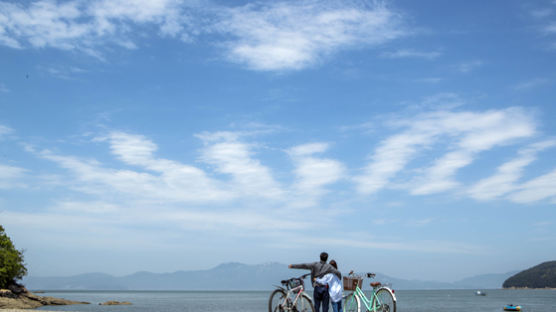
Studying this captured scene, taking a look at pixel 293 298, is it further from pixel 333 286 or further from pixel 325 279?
pixel 333 286

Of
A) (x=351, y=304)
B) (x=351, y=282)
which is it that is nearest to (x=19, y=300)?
(x=351, y=304)

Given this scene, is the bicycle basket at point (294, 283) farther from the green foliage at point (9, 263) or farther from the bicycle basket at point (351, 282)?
the green foliage at point (9, 263)

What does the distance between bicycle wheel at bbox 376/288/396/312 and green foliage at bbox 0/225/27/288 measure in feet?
185

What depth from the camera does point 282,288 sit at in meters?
12.9

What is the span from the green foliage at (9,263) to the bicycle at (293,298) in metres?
56.2

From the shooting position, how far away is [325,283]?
509 inches

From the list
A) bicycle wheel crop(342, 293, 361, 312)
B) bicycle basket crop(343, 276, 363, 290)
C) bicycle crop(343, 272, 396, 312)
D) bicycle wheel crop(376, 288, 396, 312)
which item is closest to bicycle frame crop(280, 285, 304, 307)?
bicycle crop(343, 272, 396, 312)

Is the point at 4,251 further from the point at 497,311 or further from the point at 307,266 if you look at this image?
the point at 497,311

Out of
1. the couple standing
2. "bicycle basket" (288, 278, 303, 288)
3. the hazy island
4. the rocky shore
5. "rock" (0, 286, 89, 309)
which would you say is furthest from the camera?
the hazy island

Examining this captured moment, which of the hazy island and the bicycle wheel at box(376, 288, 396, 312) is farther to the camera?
Answer: the hazy island

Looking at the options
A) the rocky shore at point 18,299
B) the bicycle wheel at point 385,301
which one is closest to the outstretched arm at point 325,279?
the bicycle wheel at point 385,301

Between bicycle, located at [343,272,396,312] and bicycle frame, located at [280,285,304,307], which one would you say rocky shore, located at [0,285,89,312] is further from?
bicycle frame, located at [280,285,304,307]

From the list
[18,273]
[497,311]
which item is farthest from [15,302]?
[497,311]

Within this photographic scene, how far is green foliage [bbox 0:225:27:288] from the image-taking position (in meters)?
58.4
